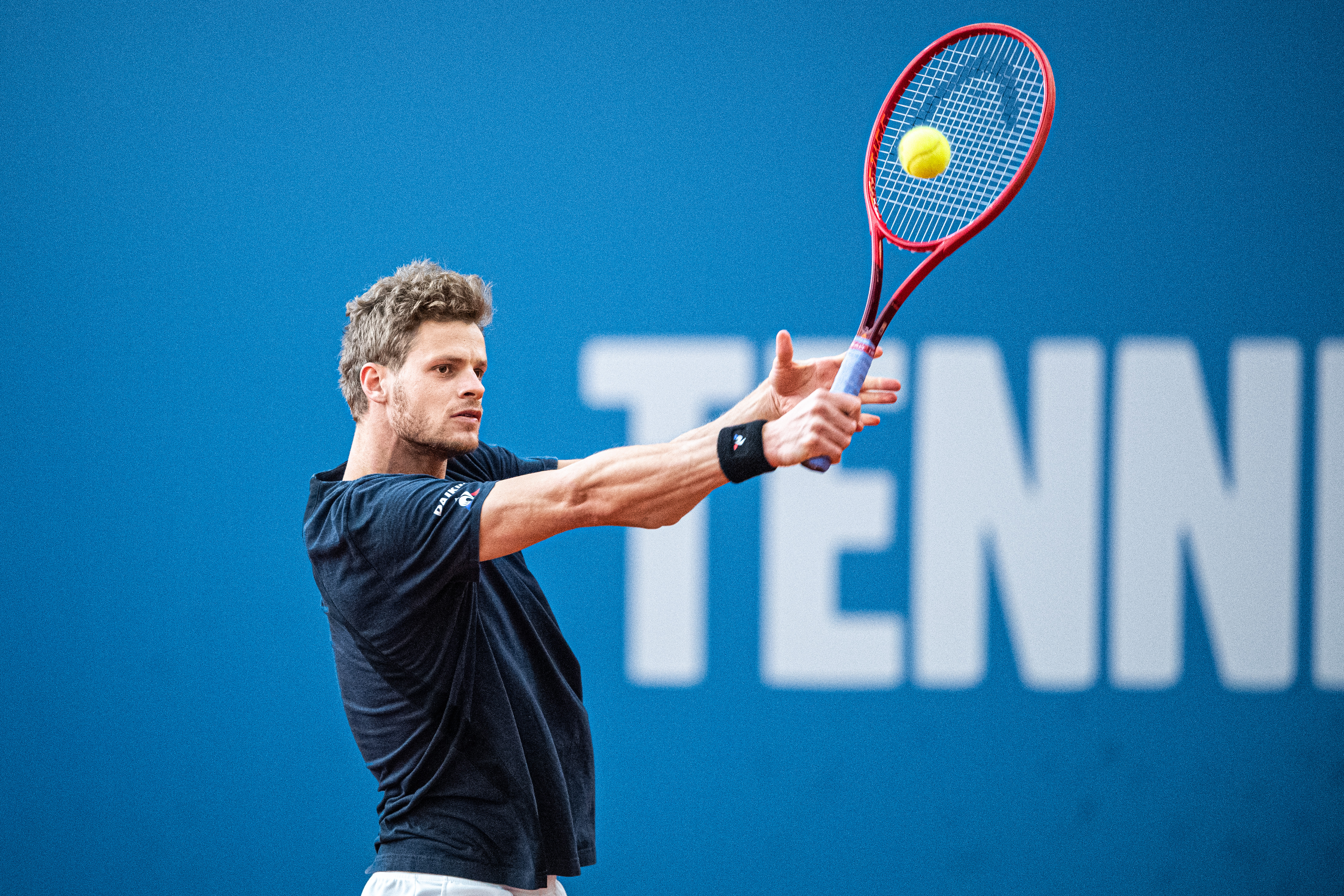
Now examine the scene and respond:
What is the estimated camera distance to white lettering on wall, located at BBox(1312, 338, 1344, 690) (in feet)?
10.2

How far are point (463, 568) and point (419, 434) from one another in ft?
1.18

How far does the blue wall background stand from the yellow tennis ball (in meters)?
1.02

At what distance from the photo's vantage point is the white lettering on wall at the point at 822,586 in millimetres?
3152

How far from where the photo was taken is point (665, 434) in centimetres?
317

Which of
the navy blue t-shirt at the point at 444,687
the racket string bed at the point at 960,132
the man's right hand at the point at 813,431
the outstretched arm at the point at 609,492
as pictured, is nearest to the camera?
the man's right hand at the point at 813,431

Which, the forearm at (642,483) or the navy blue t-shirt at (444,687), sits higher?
the forearm at (642,483)

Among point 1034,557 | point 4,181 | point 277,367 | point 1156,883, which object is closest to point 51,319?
point 4,181

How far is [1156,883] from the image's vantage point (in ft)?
10.3

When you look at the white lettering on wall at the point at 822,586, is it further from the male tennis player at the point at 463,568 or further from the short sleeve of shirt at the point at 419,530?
the short sleeve of shirt at the point at 419,530

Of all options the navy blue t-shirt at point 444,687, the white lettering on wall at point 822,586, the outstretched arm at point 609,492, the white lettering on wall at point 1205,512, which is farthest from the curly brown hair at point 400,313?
the white lettering on wall at point 1205,512

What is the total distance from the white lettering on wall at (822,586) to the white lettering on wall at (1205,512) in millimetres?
682

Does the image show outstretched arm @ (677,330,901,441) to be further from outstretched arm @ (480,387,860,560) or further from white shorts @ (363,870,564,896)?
white shorts @ (363,870,564,896)

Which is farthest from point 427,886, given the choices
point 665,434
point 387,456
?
point 665,434

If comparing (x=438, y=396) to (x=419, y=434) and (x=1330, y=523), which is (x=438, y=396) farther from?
(x=1330, y=523)
